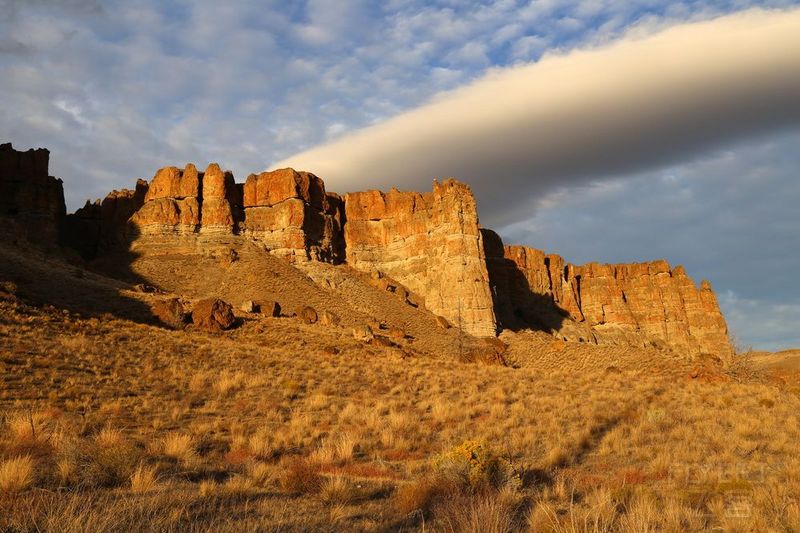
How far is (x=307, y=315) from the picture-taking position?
158ft

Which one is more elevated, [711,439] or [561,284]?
[561,284]

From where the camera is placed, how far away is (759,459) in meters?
12.9

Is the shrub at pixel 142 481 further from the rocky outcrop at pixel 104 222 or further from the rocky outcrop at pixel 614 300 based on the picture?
the rocky outcrop at pixel 614 300

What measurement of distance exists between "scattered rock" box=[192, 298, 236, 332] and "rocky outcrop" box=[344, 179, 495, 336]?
92.2 feet

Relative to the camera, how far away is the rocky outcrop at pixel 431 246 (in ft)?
212

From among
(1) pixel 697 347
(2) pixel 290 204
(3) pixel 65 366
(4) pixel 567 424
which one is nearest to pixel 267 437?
(4) pixel 567 424

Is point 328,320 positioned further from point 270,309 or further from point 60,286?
point 60,286

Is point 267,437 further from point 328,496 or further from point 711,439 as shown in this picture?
point 711,439

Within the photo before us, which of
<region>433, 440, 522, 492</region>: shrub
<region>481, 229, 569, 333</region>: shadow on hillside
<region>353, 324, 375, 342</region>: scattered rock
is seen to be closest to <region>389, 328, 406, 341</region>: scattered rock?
<region>353, 324, 375, 342</region>: scattered rock

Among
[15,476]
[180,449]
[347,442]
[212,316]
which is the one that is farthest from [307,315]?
[15,476]

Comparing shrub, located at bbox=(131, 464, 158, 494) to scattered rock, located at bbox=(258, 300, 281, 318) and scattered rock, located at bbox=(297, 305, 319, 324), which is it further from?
scattered rock, located at bbox=(258, 300, 281, 318)

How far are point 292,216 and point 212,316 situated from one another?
107 feet

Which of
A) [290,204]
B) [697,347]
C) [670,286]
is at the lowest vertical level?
[697,347]

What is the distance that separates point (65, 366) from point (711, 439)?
2171cm
